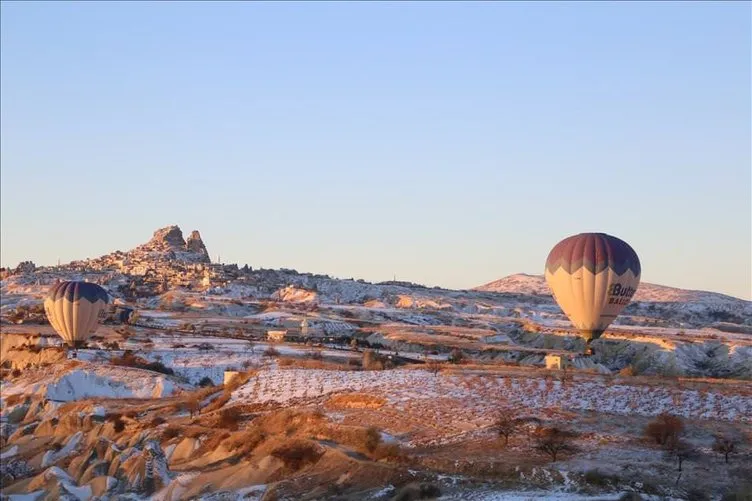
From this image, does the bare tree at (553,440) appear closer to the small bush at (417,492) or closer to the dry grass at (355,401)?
the small bush at (417,492)

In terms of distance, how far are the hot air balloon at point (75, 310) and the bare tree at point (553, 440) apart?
42912 millimetres

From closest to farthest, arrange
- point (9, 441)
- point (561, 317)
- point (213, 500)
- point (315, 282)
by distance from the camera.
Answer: point (213, 500) < point (9, 441) < point (561, 317) < point (315, 282)

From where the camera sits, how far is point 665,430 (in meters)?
26.7

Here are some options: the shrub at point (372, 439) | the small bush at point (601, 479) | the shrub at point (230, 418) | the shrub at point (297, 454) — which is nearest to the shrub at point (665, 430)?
the small bush at point (601, 479)

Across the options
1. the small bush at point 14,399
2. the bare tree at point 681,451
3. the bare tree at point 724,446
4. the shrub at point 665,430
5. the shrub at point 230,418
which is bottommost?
the small bush at point 14,399

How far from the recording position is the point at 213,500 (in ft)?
85.6

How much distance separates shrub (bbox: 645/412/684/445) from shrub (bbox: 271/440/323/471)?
29.9 feet

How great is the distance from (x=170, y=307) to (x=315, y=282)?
3798cm

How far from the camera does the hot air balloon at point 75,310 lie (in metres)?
63.8

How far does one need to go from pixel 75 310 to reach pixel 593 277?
37658 millimetres

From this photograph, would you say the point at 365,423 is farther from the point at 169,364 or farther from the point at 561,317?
the point at 561,317

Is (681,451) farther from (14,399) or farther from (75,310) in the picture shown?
(75,310)

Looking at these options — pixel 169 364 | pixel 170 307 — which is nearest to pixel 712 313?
pixel 170 307

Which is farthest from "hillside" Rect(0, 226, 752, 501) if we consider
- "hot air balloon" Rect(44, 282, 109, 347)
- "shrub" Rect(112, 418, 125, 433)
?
"hot air balloon" Rect(44, 282, 109, 347)
